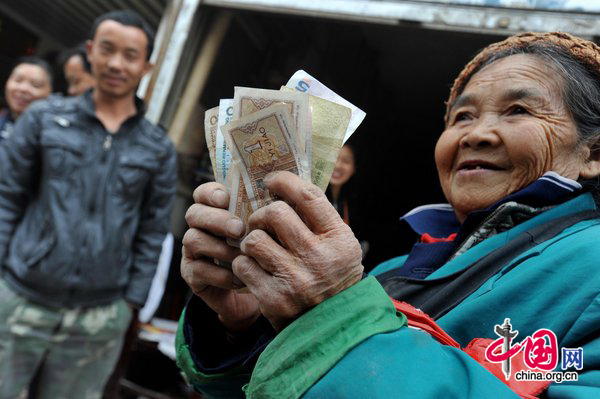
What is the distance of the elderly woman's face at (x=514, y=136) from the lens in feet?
4.66

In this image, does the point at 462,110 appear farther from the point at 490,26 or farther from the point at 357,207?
the point at 357,207

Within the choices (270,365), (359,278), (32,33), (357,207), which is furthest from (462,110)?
(32,33)

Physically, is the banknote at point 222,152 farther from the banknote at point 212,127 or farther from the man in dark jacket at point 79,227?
the man in dark jacket at point 79,227

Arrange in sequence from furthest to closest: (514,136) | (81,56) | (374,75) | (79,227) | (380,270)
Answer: (374,75) < (81,56) < (79,227) < (380,270) < (514,136)

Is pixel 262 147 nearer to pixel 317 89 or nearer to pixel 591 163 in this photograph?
pixel 317 89

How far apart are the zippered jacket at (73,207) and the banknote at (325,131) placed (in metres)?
2.18

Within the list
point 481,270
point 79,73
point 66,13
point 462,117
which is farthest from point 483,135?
point 66,13

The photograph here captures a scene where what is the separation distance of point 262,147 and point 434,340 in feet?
1.72

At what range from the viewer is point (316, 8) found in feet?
11.9

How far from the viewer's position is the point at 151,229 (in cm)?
320

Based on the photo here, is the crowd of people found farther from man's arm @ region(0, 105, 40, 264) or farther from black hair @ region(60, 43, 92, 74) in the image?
black hair @ region(60, 43, 92, 74)

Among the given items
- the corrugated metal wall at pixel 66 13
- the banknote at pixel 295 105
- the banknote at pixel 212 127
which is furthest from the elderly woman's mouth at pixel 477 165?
the corrugated metal wall at pixel 66 13

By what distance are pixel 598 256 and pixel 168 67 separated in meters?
3.54

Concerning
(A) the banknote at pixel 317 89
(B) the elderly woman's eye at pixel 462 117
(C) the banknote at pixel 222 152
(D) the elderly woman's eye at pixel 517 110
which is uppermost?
(D) the elderly woman's eye at pixel 517 110
